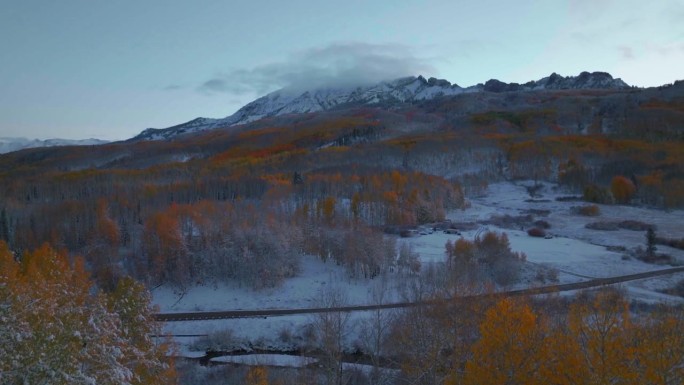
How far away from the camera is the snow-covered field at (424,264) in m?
35.0

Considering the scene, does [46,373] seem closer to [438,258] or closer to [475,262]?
[475,262]

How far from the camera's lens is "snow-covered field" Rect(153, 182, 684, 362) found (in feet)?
115

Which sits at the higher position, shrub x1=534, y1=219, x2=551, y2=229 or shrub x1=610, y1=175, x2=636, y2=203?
shrub x1=610, y1=175, x2=636, y2=203

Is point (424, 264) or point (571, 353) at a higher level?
point (571, 353)

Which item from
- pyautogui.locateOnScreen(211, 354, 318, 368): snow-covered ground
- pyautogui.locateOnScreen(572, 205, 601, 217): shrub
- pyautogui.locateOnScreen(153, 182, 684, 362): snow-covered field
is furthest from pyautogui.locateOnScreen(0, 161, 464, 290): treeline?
pyautogui.locateOnScreen(572, 205, 601, 217): shrub

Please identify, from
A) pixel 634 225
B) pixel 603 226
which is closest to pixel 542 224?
pixel 603 226

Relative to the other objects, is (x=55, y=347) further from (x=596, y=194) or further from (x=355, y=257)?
(x=596, y=194)

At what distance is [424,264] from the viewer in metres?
46.9

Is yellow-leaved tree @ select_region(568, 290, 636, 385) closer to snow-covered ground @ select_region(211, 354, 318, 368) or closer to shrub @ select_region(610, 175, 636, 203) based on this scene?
snow-covered ground @ select_region(211, 354, 318, 368)

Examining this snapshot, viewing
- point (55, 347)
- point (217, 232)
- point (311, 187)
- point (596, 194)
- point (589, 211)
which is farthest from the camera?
point (596, 194)

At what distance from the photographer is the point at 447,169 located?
367ft

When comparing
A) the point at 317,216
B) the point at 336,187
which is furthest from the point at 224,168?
the point at 317,216

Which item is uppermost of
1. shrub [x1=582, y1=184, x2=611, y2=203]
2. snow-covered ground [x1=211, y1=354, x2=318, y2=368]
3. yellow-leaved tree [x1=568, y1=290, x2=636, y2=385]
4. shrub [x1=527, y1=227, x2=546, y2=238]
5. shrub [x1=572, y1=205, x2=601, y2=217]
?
yellow-leaved tree [x1=568, y1=290, x2=636, y2=385]

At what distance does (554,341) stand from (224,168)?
9930cm
